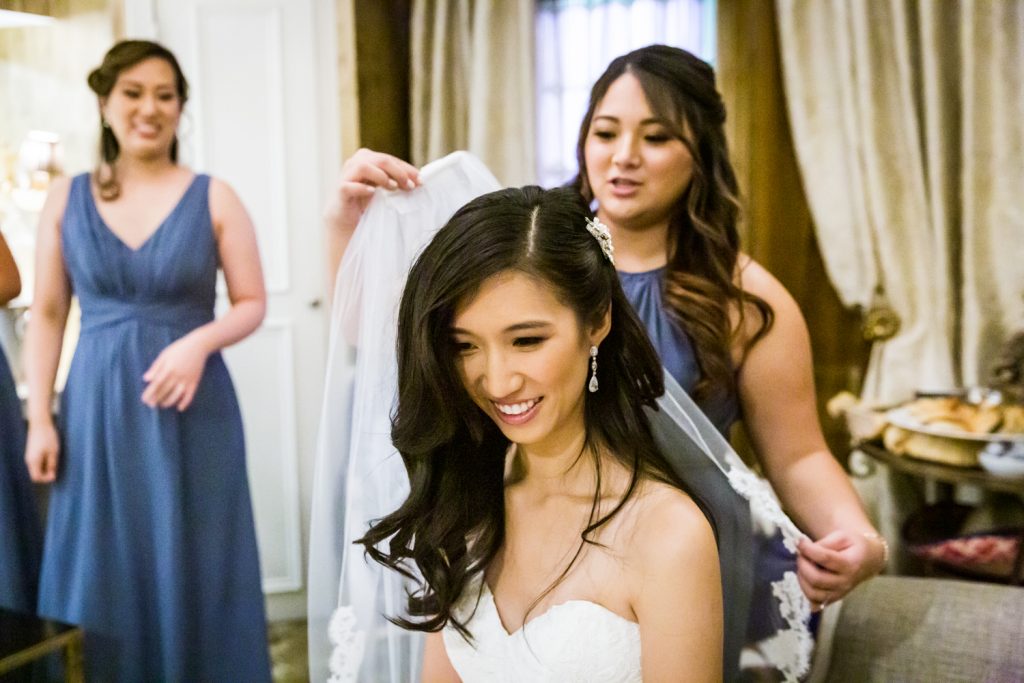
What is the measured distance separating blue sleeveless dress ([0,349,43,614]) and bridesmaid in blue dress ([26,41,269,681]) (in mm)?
40

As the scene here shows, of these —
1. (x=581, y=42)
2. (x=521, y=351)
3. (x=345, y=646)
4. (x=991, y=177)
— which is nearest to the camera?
(x=521, y=351)

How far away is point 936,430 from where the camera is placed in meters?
2.20

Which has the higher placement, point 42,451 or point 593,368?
point 593,368

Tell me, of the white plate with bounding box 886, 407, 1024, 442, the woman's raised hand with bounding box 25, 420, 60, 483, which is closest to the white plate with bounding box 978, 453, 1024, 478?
the white plate with bounding box 886, 407, 1024, 442

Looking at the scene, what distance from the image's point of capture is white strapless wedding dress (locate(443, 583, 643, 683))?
A: 1041 mm

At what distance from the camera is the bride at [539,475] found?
101cm

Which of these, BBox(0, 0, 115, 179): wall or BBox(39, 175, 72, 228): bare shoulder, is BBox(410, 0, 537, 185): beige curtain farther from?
BBox(39, 175, 72, 228): bare shoulder

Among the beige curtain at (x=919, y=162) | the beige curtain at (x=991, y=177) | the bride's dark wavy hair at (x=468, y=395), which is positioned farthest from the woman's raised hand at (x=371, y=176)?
the beige curtain at (x=991, y=177)

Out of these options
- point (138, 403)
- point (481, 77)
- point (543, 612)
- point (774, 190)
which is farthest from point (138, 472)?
point (774, 190)

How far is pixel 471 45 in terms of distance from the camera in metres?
3.23

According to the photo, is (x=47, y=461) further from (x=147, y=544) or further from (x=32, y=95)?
(x=32, y=95)

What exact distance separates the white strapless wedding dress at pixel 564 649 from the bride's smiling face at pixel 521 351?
8.8 inches

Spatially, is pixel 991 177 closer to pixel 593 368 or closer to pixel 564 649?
pixel 593 368

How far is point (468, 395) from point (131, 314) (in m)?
1.18
